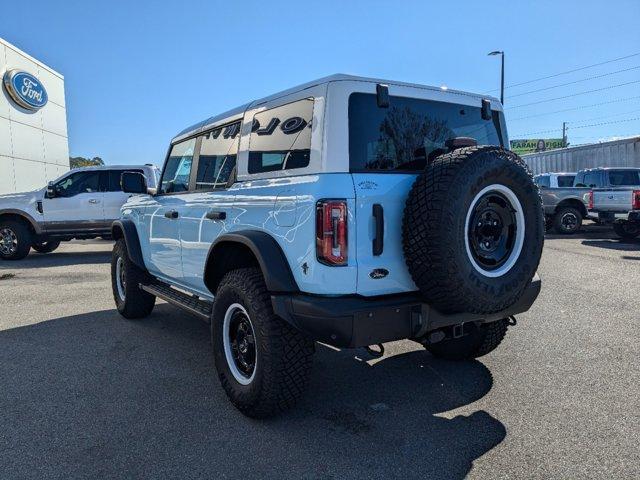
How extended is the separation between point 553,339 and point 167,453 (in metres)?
3.61

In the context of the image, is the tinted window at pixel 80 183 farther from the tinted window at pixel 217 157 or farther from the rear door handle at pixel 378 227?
the rear door handle at pixel 378 227

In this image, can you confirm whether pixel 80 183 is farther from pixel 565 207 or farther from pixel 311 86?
pixel 565 207

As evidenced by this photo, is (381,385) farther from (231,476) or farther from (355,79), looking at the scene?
(355,79)

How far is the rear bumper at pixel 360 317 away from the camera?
2.60 metres

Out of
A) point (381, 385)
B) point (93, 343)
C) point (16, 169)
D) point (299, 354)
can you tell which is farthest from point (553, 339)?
point (16, 169)

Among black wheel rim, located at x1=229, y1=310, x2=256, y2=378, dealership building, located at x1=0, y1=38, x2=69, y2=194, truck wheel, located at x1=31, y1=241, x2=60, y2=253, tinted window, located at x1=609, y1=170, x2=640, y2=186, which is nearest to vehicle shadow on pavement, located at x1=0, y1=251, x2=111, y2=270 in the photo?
truck wheel, located at x1=31, y1=241, x2=60, y2=253

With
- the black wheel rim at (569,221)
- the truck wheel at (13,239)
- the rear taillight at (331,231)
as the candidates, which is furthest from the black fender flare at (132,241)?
the black wheel rim at (569,221)

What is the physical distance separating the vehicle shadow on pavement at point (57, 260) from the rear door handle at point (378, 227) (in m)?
9.53

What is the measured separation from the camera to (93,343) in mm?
4762

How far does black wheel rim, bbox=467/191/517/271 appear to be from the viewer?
9.09ft

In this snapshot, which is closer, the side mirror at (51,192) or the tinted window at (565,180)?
the side mirror at (51,192)

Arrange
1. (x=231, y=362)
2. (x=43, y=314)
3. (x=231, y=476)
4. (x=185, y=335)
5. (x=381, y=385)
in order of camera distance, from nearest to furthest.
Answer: (x=231, y=476)
(x=231, y=362)
(x=381, y=385)
(x=185, y=335)
(x=43, y=314)

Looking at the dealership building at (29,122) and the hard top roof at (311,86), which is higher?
the dealership building at (29,122)

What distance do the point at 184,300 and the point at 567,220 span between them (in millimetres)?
13770
